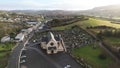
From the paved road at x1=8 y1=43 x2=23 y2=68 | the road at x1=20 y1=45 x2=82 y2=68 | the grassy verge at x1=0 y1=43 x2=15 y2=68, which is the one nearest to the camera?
the road at x1=20 y1=45 x2=82 y2=68

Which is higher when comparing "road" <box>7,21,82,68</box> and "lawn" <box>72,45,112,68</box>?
"lawn" <box>72,45,112,68</box>

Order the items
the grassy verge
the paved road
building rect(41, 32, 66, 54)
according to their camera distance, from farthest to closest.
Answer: building rect(41, 32, 66, 54) → the grassy verge → the paved road

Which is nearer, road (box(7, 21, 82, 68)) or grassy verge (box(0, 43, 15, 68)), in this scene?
road (box(7, 21, 82, 68))

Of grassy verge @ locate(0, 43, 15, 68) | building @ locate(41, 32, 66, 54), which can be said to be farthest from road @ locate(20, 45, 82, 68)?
grassy verge @ locate(0, 43, 15, 68)

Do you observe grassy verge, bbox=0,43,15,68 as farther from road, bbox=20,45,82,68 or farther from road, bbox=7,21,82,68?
road, bbox=20,45,82,68

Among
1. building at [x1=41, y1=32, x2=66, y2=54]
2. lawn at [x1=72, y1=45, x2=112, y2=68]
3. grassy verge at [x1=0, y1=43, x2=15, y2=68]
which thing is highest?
building at [x1=41, y1=32, x2=66, y2=54]

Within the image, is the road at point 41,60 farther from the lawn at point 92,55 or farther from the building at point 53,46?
the lawn at point 92,55

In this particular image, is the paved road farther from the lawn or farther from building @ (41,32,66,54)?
the lawn

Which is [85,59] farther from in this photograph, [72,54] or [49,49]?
[49,49]

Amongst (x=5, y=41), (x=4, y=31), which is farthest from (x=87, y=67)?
(x=4, y=31)
